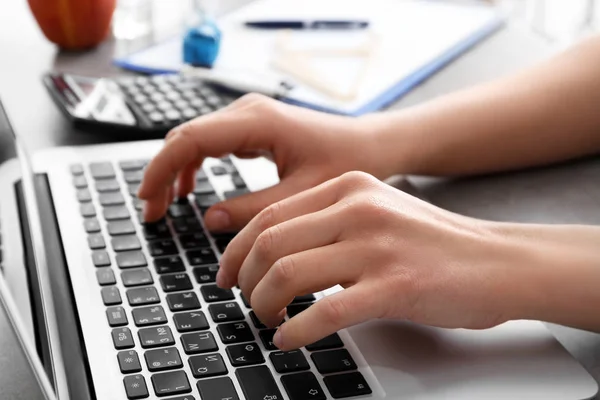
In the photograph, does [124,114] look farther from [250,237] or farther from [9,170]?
[250,237]

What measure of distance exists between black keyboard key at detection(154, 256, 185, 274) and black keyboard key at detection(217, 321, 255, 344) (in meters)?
0.08

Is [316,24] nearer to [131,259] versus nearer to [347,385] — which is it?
[131,259]

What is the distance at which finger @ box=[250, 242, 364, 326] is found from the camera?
50 centimetres

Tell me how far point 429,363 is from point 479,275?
0.20 feet

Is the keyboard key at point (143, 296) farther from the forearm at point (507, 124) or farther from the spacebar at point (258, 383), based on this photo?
the forearm at point (507, 124)

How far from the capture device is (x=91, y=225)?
64 cm

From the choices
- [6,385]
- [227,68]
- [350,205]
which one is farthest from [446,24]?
[6,385]

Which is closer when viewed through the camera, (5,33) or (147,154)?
(147,154)

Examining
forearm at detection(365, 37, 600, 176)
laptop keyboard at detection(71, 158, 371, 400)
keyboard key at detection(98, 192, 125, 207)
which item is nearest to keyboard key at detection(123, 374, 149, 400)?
laptop keyboard at detection(71, 158, 371, 400)

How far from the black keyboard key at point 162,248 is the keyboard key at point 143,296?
0.05 metres

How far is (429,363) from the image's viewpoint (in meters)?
0.51

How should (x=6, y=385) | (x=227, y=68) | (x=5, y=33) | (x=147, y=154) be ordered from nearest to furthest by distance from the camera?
(x=6, y=385) → (x=147, y=154) → (x=227, y=68) → (x=5, y=33)

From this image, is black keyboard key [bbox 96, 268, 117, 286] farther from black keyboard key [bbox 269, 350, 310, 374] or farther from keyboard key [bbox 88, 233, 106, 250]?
black keyboard key [bbox 269, 350, 310, 374]

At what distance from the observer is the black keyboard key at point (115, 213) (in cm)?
65
